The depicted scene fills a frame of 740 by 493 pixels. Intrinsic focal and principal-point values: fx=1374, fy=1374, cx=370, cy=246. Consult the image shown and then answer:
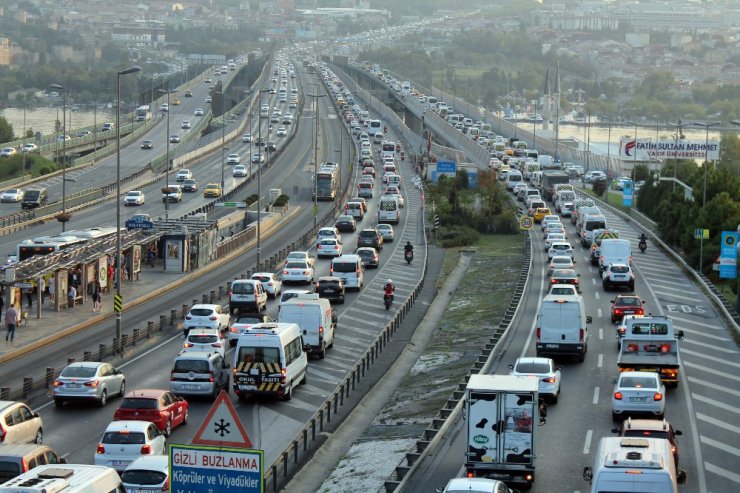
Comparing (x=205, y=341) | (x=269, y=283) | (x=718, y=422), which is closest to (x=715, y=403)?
(x=718, y=422)

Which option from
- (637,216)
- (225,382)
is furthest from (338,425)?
(637,216)

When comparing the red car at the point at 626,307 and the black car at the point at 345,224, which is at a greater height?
the red car at the point at 626,307

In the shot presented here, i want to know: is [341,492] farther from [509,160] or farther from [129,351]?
[509,160]

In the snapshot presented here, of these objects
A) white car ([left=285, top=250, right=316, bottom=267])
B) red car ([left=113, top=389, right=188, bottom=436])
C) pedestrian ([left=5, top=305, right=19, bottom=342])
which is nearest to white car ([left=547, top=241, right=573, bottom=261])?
white car ([left=285, top=250, right=316, bottom=267])

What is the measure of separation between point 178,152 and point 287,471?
11131cm

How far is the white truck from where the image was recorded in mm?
25625

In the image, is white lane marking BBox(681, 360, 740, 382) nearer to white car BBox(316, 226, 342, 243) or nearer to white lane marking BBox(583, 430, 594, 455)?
white lane marking BBox(583, 430, 594, 455)

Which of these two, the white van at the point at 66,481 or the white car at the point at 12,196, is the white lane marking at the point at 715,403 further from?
the white car at the point at 12,196

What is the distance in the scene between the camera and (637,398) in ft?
102

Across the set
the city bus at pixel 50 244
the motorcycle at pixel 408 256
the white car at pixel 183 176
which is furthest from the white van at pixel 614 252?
the white car at pixel 183 176

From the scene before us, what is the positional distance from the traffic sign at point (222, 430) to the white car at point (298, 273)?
141ft

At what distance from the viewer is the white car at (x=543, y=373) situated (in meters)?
33.2

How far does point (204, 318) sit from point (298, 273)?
535 inches

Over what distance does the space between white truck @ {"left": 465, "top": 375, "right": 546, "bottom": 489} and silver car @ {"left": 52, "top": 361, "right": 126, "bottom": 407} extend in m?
12.2
